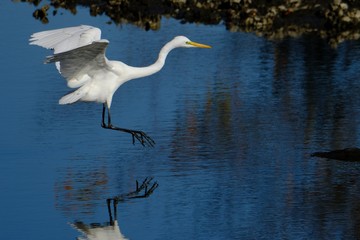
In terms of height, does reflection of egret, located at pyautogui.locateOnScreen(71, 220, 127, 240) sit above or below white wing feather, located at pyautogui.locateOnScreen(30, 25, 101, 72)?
below

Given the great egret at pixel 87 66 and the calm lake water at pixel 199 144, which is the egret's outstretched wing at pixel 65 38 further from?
the calm lake water at pixel 199 144

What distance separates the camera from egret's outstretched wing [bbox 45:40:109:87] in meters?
13.7

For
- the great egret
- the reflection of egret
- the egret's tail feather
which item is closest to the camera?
the reflection of egret

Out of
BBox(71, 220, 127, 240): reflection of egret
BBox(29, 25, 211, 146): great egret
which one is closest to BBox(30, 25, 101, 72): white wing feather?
BBox(29, 25, 211, 146): great egret

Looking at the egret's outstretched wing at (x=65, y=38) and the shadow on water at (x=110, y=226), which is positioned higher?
the egret's outstretched wing at (x=65, y=38)

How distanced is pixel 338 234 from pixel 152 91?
7713mm

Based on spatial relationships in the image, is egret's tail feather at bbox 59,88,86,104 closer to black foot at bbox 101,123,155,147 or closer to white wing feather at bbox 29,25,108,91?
white wing feather at bbox 29,25,108,91

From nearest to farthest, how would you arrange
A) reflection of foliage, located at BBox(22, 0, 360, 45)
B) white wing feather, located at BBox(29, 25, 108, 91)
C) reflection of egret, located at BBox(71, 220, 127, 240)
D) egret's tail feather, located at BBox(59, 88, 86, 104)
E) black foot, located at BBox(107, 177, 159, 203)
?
reflection of egret, located at BBox(71, 220, 127, 240), black foot, located at BBox(107, 177, 159, 203), white wing feather, located at BBox(29, 25, 108, 91), egret's tail feather, located at BBox(59, 88, 86, 104), reflection of foliage, located at BBox(22, 0, 360, 45)

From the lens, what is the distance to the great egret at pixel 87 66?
1435cm

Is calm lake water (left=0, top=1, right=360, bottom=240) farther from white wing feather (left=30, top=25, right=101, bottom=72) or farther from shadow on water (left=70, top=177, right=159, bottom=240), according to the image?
white wing feather (left=30, top=25, right=101, bottom=72)

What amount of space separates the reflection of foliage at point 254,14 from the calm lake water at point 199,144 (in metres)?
0.96

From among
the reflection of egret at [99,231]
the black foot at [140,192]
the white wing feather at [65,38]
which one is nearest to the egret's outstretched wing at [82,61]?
the white wing feather at [65,38]

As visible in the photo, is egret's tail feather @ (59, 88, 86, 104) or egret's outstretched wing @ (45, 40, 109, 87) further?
egret's tail feather @ (59, 88, 86, 104)

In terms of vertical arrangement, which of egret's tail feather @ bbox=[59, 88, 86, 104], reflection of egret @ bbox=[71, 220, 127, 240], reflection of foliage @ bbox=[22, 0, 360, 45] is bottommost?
reflection of foliage @ bbox=[22, 0, 360, 45]
